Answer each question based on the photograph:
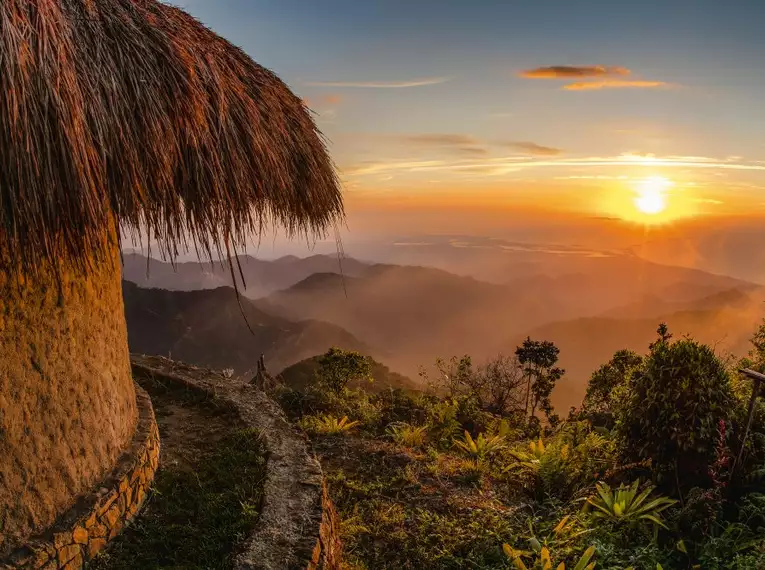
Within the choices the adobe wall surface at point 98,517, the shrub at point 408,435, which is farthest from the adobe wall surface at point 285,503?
the shrub at point 408,435

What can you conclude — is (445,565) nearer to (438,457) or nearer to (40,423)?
(438,457)

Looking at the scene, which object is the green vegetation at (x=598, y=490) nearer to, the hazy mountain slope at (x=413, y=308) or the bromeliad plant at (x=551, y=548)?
the bromeliad plant at (x=551, y=548)

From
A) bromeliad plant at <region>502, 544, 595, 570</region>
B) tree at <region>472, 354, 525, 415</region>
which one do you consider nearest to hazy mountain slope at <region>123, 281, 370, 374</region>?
tree at <region>472, 354, 525, 415</region>

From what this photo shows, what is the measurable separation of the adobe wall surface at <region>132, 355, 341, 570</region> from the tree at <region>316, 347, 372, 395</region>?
3.41m

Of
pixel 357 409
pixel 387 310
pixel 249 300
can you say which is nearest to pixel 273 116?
pixel 357 409

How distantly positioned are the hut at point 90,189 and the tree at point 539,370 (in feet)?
25.1

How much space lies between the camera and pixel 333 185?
5.38 m

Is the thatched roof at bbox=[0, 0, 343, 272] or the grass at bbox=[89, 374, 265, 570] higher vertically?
the thatched roof at bbox=[0, 0, 343, 272]

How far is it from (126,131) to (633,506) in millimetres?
4390

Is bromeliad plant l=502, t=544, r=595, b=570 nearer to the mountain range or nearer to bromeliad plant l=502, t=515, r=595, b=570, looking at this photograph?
bromeliad plant l=502, t=515, r=595, b=570

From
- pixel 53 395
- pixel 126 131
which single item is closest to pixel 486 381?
pixel 53 395

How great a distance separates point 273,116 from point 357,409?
17.3 ft

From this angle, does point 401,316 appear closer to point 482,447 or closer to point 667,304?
point 667,304

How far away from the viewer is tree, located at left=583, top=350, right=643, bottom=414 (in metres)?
9.41
